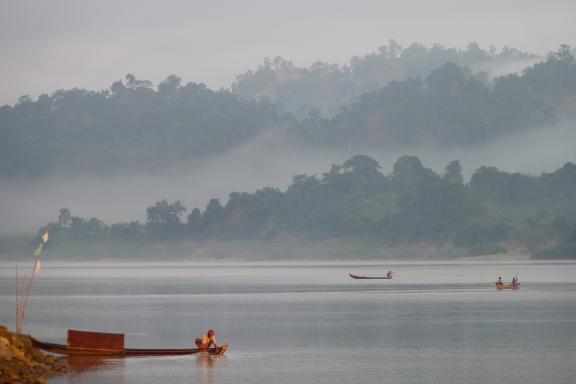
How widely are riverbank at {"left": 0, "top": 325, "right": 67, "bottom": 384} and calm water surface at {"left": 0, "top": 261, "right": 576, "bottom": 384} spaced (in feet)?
3.71

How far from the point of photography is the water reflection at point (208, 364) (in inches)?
2030

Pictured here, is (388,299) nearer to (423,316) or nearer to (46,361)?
(423,316)

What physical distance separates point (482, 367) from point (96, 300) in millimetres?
69073

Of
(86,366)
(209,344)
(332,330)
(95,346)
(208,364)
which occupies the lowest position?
(86,366)

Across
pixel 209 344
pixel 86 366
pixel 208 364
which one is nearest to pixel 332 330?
pixel 209 344

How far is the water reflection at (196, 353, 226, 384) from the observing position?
5156 cm

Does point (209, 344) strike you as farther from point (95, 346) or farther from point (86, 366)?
point (86, 366)

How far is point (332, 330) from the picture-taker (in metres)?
75.7

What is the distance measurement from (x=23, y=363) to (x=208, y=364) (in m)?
11.0

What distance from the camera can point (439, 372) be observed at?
52.9 meters

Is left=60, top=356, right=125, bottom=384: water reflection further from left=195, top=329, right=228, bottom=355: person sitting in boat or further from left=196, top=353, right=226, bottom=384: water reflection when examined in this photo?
left=195, top=329, right=228, bottom=355: person sitting in boat

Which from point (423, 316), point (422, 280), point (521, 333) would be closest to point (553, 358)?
point (521, 333)

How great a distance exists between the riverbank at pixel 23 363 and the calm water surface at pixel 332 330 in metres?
1.13

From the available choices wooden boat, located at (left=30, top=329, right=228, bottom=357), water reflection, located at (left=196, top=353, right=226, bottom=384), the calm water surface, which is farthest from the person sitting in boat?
wooden boat, located at (left=30, top=329, right=228, bottom=357)
